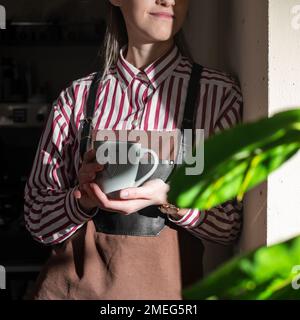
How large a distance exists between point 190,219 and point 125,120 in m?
0.24

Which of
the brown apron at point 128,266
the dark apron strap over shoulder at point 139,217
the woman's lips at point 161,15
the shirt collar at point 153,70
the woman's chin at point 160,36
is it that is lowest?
the brown apron at point 128,266

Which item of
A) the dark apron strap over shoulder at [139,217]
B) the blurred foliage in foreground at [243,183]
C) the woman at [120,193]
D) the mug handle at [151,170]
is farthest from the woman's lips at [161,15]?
the blurred foliage in foreground at [243,183]

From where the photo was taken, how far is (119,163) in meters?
1.21

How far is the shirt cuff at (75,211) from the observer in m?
1.33

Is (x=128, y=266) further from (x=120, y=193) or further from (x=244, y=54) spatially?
(x=244, y=54)

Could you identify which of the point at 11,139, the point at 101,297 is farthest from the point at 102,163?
the point at 11,139

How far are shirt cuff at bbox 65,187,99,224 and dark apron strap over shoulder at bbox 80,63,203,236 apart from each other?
20mm

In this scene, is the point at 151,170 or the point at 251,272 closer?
the point at 251,272

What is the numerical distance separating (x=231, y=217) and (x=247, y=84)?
0.26 metres

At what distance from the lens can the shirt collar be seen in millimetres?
1398

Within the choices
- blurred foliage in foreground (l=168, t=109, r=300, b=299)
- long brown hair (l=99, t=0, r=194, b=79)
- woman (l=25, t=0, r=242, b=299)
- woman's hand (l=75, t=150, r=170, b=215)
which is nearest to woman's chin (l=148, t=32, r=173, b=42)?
woman (l=25, t=0, r=242, b=299)

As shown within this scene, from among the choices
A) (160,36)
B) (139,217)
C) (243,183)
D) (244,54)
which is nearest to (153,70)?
(160,36)

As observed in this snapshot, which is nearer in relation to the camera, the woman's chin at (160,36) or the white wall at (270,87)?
the white wall at (270,87)

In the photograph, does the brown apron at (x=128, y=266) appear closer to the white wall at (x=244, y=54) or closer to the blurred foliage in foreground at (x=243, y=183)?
the white wall at (x=244, y=54)
